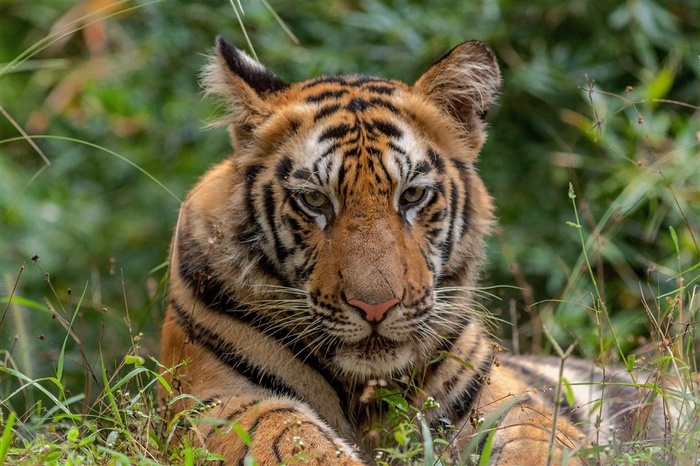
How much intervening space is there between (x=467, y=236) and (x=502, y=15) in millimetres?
2537

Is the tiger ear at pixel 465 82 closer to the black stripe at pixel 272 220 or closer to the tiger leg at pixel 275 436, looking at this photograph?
the black stripe at pixel 272 220

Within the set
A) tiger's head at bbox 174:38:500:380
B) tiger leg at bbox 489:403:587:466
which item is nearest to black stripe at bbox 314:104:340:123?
tiger's head at bbox 174:38:500:380

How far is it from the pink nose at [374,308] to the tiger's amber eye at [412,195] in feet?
1.35

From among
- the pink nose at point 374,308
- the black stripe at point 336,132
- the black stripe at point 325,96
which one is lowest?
the pink nose at point 374,308

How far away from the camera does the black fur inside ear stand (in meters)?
3.56

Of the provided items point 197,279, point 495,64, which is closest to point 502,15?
point 495,64

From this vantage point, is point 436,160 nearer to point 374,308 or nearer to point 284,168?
point 284,168

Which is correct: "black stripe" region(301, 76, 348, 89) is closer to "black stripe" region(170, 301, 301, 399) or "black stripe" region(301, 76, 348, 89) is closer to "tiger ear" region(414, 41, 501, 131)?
"tiger ear" region(414, 41, 501, 131)

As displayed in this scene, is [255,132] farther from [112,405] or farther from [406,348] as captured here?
[112,405]

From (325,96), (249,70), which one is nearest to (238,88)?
(249,70)

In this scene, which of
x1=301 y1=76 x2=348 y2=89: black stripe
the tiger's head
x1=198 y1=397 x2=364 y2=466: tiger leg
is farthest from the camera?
x1=301 y1=76 x2=348 y2=89: black stripe

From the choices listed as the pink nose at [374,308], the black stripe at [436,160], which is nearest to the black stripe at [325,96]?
the black stripe at [436,160]

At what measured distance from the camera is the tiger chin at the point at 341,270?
10.2ft

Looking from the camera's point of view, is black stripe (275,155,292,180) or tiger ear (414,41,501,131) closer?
black stripe (275,155,292,180)
